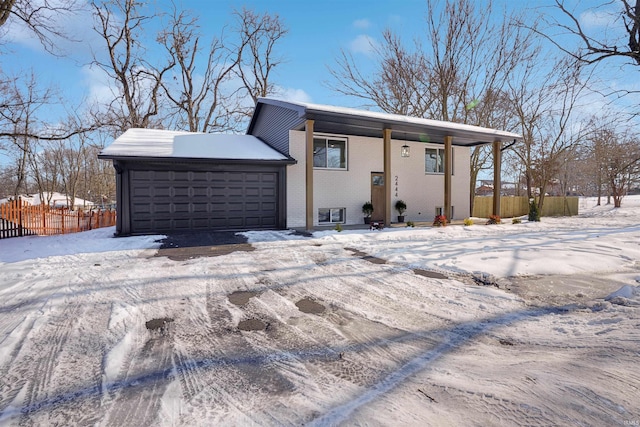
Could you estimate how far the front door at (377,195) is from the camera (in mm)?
12587

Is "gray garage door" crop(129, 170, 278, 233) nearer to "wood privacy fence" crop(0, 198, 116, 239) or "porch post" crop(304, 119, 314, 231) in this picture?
"porch post" crop(304, 119, 314, 231)

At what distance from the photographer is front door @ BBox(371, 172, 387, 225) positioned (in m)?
12.6

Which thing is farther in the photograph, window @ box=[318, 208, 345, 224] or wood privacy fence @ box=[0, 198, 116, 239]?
window @ box=[318, 208, 345, 224]

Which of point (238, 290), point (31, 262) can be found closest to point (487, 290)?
point (238, 290)

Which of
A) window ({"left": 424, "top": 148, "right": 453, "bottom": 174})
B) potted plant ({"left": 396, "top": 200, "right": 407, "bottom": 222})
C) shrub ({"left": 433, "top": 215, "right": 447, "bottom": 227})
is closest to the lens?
shrub ({"left": 433, "top": 215, "right": 447, "bottom": 227})

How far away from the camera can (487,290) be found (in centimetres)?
396

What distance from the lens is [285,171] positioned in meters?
10.5

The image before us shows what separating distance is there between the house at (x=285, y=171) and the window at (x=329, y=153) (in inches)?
1.6

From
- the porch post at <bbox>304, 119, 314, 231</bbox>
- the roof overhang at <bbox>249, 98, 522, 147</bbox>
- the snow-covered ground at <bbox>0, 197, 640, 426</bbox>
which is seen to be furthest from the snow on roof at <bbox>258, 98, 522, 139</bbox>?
the snow-covered ground at <bbox>0, 197, 640, 426</bbox>

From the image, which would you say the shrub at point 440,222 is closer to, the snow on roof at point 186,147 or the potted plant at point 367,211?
the potted plant at point 367,211

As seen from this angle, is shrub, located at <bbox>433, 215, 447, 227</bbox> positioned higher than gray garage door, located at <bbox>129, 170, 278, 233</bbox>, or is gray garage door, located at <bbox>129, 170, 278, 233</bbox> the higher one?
gray garage door, located at <bbox>129, 170, 278, 233</bbox>

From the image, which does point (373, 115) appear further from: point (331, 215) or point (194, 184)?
point (194, 184)

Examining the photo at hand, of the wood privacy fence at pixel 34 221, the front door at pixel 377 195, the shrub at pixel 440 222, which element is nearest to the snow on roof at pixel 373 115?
the front door at pixel 377 195

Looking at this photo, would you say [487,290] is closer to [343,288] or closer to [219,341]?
[343,288]
